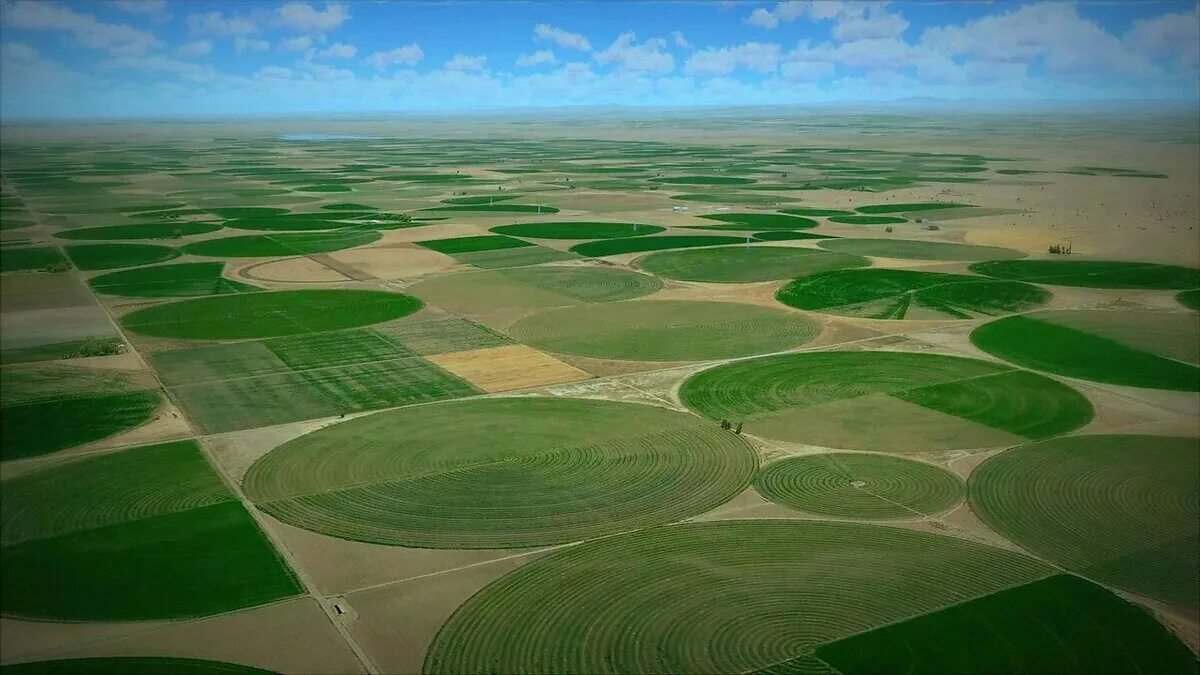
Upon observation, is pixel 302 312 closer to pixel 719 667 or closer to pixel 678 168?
pixel 719 667

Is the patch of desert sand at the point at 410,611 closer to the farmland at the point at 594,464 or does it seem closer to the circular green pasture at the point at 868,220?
the farmland at the point at 594,464

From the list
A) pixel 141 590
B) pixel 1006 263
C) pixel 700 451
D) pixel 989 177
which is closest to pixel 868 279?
pixel 1006 263

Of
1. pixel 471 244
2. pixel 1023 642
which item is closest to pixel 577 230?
pixel 471 244

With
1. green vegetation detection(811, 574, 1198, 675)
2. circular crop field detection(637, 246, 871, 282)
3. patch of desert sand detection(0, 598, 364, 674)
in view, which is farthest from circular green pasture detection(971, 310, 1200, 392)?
patch of desert sand detection(0, 598, 364, 674)

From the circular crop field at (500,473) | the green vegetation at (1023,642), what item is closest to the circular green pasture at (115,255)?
the circular crop field at (500,473)

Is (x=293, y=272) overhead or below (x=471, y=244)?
below

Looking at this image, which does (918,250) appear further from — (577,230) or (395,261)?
(395,261)
